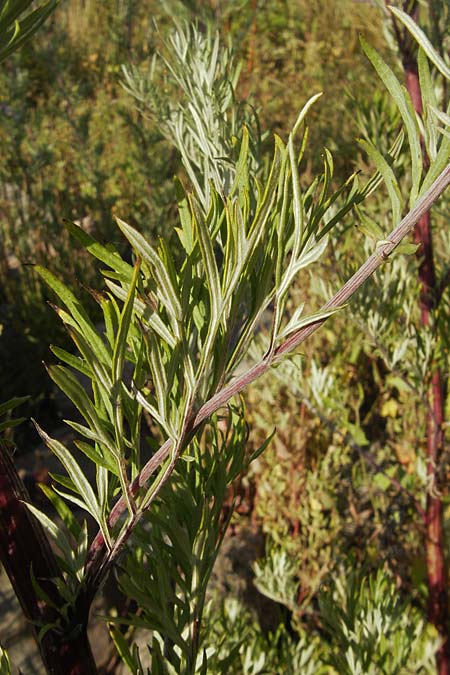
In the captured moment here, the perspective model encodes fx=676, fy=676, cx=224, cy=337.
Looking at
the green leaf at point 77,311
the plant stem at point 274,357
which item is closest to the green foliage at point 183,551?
the plant stem at point 274,357

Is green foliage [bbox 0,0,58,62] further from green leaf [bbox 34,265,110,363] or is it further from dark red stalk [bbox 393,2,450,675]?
dark red stalk [bbox 393,2,450,675]

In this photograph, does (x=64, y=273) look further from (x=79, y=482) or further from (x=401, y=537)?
(x=79, y=482)

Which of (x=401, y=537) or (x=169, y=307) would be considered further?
(x=401, y=537)

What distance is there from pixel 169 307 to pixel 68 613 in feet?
0.78

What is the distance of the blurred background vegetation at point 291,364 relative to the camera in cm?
130

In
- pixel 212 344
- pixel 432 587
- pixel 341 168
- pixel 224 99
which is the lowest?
pixel 432 587

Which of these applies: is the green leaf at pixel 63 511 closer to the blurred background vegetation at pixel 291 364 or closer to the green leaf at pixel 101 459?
the green leaf at pixel 101 459

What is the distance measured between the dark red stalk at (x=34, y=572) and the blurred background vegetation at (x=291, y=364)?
0.16 m

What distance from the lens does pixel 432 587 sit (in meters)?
1.33

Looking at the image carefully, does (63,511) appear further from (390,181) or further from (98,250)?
(390,181)

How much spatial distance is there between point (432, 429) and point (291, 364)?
3.01ft

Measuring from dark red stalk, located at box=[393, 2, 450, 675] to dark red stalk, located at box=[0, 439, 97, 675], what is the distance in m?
0.88

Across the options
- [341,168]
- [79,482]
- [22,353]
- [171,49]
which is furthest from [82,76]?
[79,482]

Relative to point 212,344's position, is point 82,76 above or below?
above
